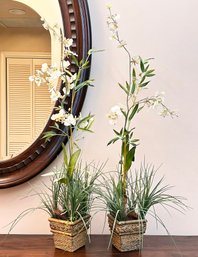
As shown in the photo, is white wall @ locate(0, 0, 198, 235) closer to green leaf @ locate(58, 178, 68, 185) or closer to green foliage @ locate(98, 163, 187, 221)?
green foliage @ locate(98, 163, 187, 221)

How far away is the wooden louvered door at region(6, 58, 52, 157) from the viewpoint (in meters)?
1.14

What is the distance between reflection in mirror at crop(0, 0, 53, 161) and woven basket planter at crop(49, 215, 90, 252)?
13.8 inches

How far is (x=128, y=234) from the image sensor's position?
0.99 m

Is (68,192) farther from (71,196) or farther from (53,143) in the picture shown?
(53,143)

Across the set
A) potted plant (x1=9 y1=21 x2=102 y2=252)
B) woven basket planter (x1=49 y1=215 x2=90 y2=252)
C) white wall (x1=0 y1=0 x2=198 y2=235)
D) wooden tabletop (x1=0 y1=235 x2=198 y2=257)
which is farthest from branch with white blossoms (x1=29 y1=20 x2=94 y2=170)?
wooden tabletop (x1=0 y1=235 x2=198 y2=257)

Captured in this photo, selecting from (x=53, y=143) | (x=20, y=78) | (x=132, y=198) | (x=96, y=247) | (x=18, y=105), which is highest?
(x=20, y=78)

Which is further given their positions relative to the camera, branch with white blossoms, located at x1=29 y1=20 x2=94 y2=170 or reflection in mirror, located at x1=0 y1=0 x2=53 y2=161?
reflection in mirror, located at x1=0 y1=0 x2=53 y2=161

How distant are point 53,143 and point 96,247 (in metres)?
0.43

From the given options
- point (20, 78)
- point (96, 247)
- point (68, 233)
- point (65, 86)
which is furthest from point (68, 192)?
point (20, 78)

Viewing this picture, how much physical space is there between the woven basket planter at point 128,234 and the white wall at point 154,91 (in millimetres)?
226

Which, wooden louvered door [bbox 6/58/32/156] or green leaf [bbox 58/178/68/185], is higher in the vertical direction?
wooden louvered door [bbox 6/58/32/156]

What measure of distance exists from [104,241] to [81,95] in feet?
1.87

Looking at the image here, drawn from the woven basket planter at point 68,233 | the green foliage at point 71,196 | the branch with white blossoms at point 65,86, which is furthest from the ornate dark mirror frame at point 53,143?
the woven basket planter at point 68,233

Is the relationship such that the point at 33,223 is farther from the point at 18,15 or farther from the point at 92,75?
the point at 18,15
